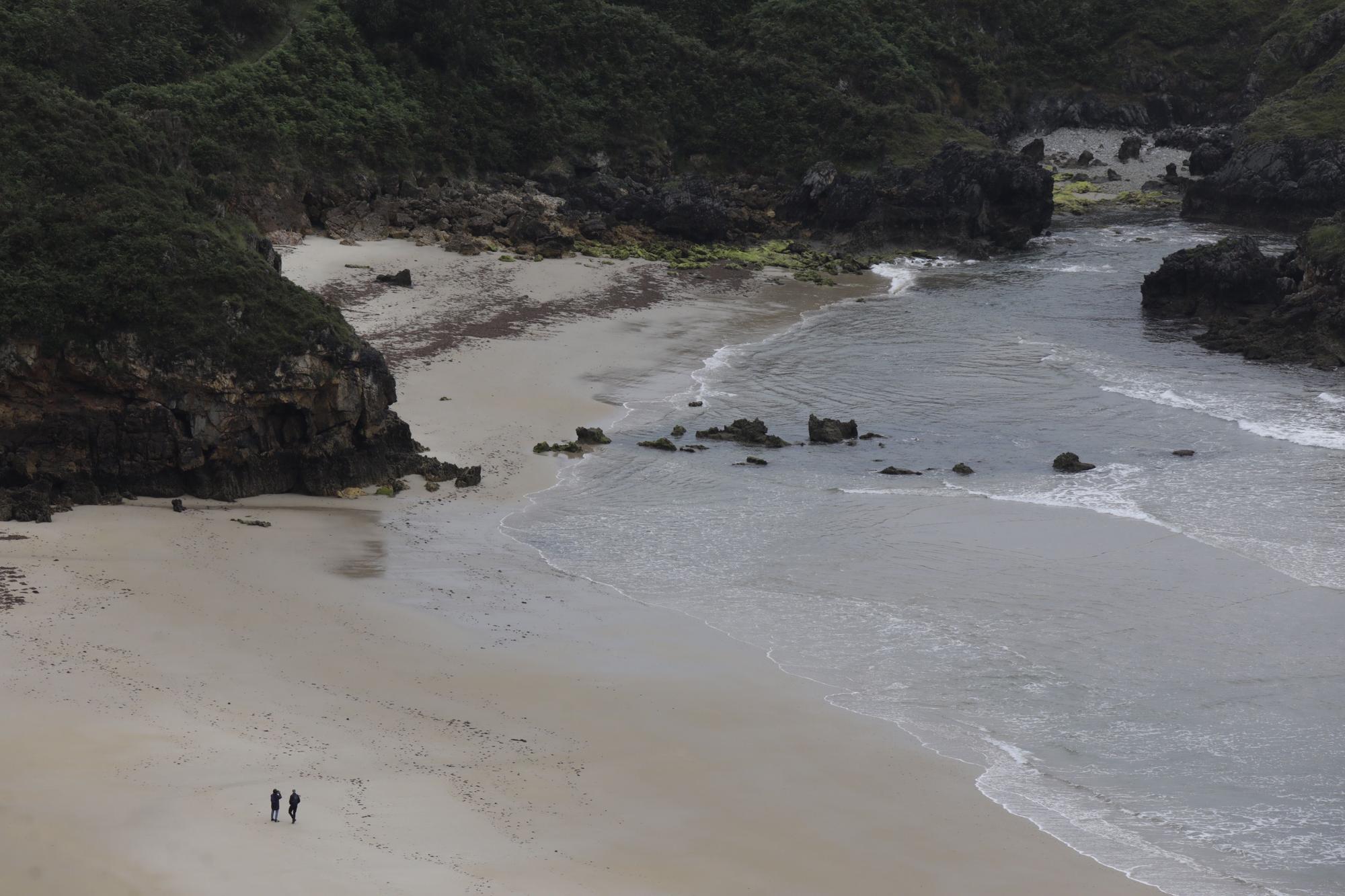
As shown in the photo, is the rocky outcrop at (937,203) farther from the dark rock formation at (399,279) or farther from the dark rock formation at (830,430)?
the dark rock formation at (830,430)

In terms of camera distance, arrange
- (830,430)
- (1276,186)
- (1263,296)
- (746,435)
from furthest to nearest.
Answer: (1276,186) < (1263,296) < (830,430) < (746,435)

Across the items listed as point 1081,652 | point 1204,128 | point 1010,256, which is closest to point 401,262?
point 1010,256

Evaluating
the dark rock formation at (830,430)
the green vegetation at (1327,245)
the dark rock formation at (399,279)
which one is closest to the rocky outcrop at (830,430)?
the dark rock formation at (830,430)

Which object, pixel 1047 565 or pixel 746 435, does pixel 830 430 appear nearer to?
pixel 746 435

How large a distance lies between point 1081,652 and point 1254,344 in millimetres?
24460

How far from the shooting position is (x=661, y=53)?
6806cm

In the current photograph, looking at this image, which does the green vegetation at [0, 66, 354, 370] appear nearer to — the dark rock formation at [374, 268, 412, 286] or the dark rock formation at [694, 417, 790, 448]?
the dark rock formation at [694, 417, 790, 448]

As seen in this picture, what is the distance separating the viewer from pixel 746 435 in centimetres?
3238

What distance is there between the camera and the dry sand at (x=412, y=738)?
1338 cm

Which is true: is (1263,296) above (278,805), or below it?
above

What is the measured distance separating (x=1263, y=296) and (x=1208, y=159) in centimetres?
2832

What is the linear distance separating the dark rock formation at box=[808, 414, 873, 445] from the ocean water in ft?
1.36

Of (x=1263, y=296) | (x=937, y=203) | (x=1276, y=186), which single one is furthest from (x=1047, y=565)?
(x=1276, y=186)

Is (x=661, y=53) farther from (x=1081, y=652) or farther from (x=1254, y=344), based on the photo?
(x=1081, y=652)
